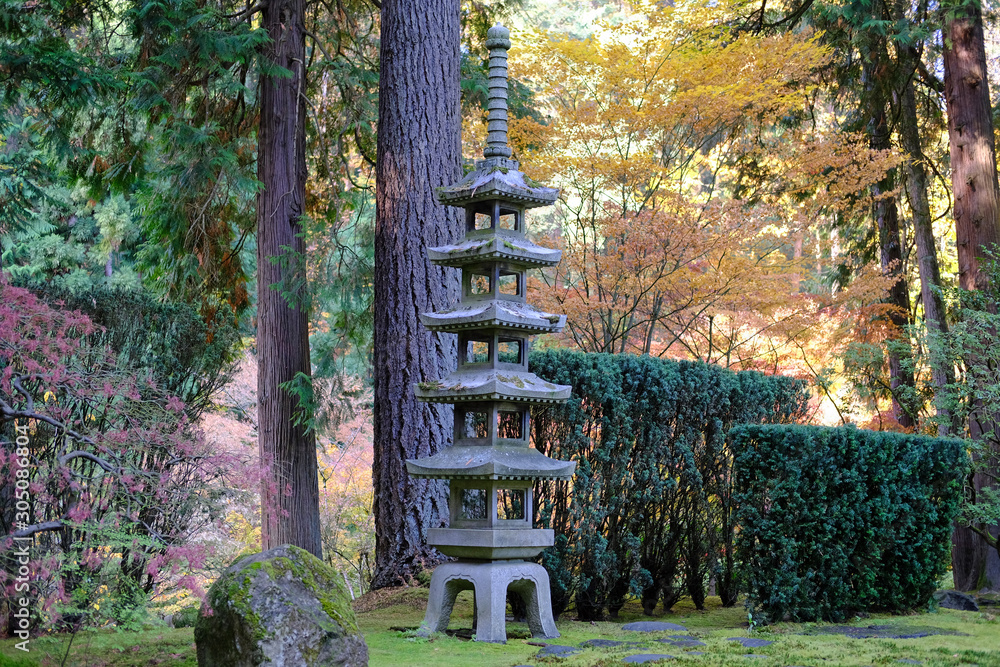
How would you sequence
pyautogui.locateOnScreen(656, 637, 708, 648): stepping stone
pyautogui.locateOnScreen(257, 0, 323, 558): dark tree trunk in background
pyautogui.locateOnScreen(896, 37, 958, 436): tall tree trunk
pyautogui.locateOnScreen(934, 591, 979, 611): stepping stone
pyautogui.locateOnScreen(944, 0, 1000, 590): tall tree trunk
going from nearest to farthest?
pyautogui.locateOnScreen(656, 637, 708, 648): stepping stone < pyautogui.locateOnScreen(934, 591, 979, 611): stepping stone < pyautogui.locateOnScreen(257, 0, 323, 558): dark tree trunk in background < pyautogui.locateOnScreen(944, 0, 1000, 590): tall tree trunk < pyautogui.locateOnScreen(896, 37, 958, 436): tall tree trunk

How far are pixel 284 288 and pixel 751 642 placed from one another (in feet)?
18.7

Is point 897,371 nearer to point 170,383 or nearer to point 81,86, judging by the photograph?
point 170,383

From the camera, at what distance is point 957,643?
19.2 feet

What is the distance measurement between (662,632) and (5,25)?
6799 millimetres

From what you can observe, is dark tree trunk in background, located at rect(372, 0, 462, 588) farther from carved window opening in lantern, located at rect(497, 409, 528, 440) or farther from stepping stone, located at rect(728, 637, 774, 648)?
stepping stone, located at rect(728, 637, 774, 648)

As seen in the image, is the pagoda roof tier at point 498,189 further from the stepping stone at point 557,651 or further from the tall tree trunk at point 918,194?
the tall tree trunk at point 918,194

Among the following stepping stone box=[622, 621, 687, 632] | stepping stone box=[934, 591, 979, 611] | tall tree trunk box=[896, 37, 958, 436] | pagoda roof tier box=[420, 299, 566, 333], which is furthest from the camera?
tall tree trunk box=[896, 37, 958, 436]

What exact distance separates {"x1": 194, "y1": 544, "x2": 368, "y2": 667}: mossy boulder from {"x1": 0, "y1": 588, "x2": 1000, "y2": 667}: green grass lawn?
1.89 ft

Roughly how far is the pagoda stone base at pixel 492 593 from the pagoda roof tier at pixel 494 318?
61.7 inches

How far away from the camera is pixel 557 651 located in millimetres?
5293

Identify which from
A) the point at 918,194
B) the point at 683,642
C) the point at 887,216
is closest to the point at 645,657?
the point at 683,642

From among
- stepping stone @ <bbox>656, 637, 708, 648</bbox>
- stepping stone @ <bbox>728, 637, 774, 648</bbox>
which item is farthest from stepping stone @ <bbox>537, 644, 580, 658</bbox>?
stepping stone @ <bbox>728, 637, 774, 648</bbox>

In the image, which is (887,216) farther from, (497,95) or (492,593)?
(492,593)

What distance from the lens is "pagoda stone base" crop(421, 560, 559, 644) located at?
5.65 meters
